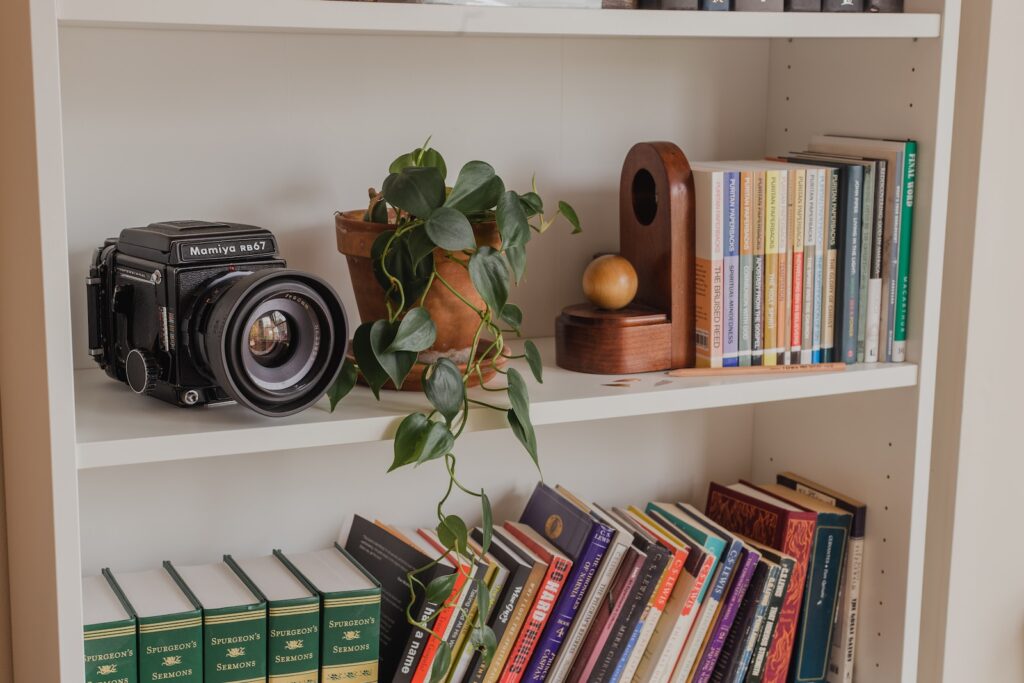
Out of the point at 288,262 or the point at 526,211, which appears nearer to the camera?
the point at 526,211

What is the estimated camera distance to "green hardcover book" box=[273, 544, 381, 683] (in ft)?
3.62

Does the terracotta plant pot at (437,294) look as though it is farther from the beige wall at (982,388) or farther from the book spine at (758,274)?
the beige wall at (982,388)

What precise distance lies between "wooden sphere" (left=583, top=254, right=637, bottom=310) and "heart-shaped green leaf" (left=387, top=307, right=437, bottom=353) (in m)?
0.25

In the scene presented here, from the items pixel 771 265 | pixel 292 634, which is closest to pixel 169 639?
pixel 292 634

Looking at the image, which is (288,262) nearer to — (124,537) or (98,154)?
(98,154)

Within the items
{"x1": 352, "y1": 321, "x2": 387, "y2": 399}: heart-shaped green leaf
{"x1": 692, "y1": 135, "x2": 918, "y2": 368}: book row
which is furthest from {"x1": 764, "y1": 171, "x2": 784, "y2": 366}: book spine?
{"x1": 352, "y1": 321, "x2": 387, "y2": 399}: heart-shaped green leaf

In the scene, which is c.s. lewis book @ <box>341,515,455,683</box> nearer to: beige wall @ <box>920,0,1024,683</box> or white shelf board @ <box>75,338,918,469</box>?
white shelf board @ <box>75,338,918,469</box>

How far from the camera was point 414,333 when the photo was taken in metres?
0.99

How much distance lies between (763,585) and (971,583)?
230mm

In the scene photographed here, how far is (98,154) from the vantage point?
1.14 meters

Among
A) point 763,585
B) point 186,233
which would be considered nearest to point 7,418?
point 186,233

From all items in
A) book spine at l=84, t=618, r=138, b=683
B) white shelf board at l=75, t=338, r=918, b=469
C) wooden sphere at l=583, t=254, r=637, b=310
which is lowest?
book spine at l=84, t=618, r=138, b=683

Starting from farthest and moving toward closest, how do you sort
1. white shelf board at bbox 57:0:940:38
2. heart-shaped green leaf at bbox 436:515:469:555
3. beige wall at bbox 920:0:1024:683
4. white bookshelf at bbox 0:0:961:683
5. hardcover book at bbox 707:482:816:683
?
1. hardcover book at bbox 707:482:816:683
2. beige wall at bbox 920:0:1024:683
3. heart-shaped green leaf at bbox 436:515:469:555
4. white bookshelf at bbox 0:0:961:683
5. white shelf board at bbox 57:0:940:38

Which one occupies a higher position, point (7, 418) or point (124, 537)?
point (7, 418)
